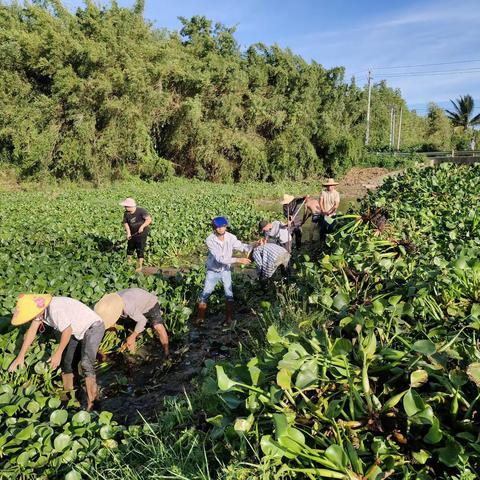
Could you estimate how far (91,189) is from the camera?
2103 cm

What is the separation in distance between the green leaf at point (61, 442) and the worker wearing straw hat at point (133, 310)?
1.68 meters

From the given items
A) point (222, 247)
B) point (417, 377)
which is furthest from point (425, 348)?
point (222, 247)

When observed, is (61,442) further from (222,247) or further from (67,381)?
(222,247)

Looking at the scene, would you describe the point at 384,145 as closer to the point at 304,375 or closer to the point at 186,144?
the point at 186,144

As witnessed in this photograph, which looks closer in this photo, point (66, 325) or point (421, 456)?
point (421, 456)

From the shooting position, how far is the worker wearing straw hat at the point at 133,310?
4672 millimetres

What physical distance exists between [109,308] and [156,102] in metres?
20.4

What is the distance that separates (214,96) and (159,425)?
25799 mm

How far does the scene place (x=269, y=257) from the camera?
627 cm

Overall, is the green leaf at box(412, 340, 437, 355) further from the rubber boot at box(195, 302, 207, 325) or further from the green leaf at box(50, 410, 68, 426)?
the rubber boot at box(195, 302, 207, 325)

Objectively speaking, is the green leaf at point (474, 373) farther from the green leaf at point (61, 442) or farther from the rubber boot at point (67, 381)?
the rubber boot at point (67, 381)

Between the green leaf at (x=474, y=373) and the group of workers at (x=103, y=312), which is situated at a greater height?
the green leaf at (x=474, y=373)

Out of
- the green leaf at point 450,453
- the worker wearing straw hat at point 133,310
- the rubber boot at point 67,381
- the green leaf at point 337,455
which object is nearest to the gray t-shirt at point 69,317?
the worker wearing straw hat at point 133,310

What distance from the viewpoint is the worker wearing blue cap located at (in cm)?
597
